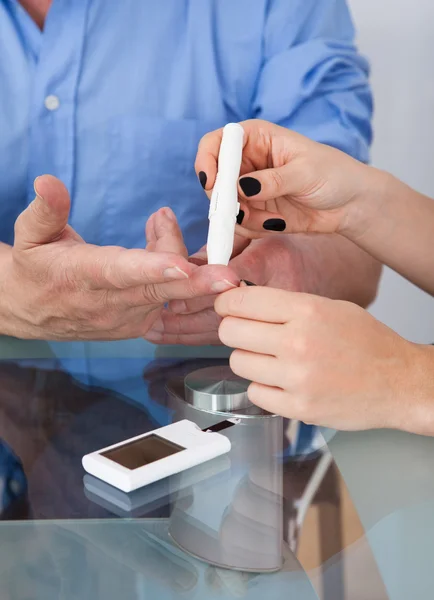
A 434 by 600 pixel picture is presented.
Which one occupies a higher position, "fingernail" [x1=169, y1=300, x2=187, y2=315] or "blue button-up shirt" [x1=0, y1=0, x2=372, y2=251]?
"blue button-up shirt" [x1=0, y1=0, x2=372, y2=251]

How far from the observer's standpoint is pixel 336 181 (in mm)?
874

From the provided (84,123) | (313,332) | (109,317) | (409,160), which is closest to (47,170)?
(84,123)

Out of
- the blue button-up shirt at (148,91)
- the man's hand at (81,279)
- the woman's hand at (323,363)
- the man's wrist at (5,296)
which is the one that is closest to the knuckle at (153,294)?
the man's hand at (81,279)

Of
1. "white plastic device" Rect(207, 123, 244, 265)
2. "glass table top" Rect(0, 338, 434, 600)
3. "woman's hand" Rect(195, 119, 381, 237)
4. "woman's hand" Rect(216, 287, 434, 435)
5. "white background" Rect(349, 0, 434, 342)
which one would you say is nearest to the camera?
"glass table top" Rect(0, 338, 434, 600)

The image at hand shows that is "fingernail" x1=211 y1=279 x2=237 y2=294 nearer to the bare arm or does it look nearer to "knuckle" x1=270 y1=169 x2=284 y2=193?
"knuckle" x1=270 y1=169 x2=284 y2=193

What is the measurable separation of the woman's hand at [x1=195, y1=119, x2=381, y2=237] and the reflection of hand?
0.10 feet

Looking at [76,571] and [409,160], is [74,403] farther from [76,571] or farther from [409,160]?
[409,160]

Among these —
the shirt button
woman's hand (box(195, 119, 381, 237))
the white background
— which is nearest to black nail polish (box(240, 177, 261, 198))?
woman's hand (box(195, 119, 381, 237))

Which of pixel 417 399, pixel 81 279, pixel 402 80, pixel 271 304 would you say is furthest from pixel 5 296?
pixel 402 80

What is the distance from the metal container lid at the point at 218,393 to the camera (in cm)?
67

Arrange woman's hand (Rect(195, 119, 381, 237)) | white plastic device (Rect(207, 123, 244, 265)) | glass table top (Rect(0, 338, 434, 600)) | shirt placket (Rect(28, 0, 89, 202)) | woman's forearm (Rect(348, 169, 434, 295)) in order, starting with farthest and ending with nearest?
shirt placket (Rect(28, 0, 89, 202)), woman's forearm (Rect(348, 169, 434, 295)), woman's hand (Rect(195, 119, 381, 237)), white plastic device (Rect(207, 123, 244, 265)), glass table top (Rect(0, 338, 434, 600))

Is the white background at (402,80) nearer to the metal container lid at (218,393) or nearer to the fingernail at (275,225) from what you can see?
the fingernail at (275,225)

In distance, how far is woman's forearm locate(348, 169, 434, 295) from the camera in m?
0.91

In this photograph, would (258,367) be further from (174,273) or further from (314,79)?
(314,79)
